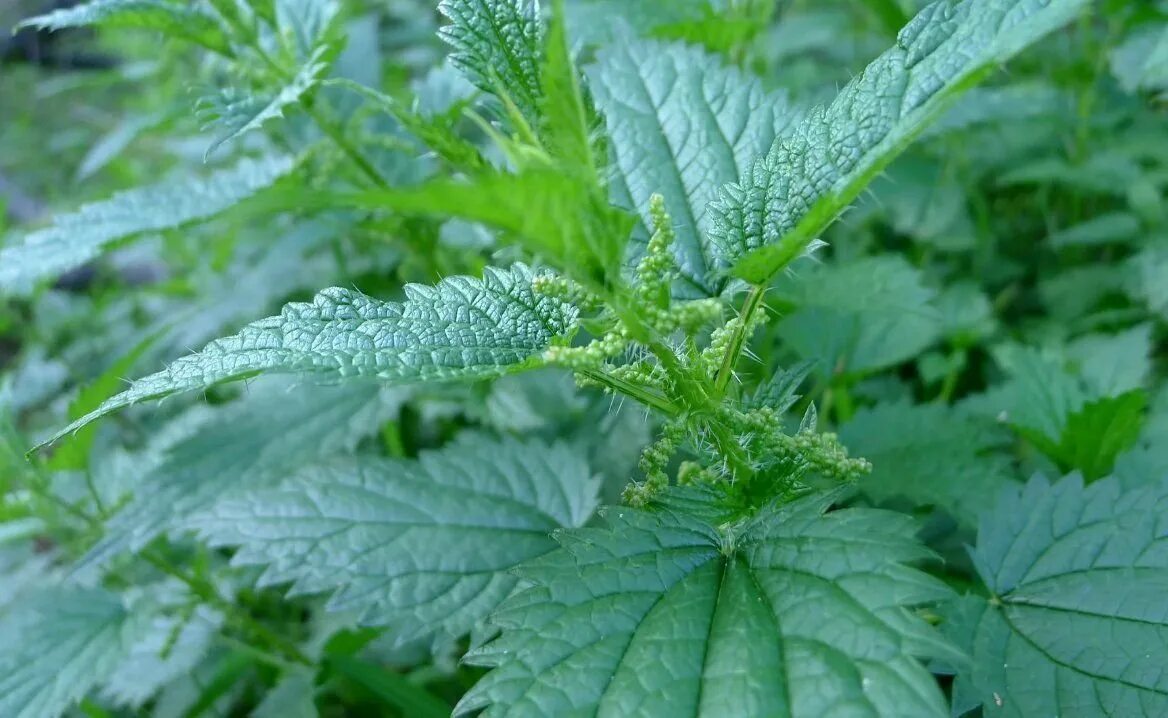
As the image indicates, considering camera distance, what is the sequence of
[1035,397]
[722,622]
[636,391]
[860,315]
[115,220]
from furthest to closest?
1. [860,315]
2. [115,220]
3. [1035,397]
4. [636,391]
5. [722,622]

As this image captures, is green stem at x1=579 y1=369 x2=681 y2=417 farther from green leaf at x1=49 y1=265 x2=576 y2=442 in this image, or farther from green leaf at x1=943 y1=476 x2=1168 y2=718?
green leaf at x1=943 y1=476 x2=1168 y2=718

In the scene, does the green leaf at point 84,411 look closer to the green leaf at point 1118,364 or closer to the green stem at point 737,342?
the green stem at point 737,342

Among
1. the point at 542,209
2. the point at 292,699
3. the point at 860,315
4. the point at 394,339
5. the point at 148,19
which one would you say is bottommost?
the point at 292,699

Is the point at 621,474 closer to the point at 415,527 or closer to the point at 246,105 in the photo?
the point at 415,527

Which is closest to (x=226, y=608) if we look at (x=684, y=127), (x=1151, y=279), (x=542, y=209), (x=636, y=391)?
(x=636, y=391)

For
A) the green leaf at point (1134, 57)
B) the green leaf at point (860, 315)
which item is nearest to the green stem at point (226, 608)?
the green leaf at point (860, 315)

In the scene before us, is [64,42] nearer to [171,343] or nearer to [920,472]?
[171,343]

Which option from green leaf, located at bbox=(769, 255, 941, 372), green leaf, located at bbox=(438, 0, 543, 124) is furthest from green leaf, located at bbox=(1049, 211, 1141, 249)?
green leaf, located at bbox=(438, 0, 543, 124)
